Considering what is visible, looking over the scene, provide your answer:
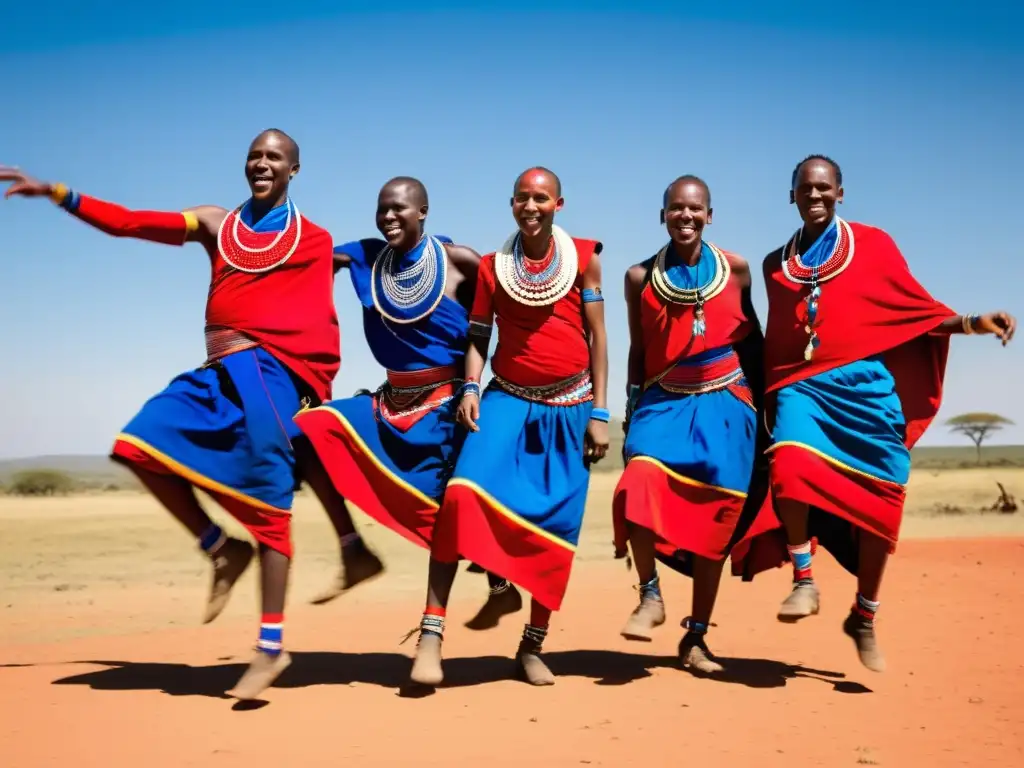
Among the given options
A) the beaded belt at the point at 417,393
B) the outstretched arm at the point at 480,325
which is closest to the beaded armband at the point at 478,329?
the outstretched arm at the point at 480,325

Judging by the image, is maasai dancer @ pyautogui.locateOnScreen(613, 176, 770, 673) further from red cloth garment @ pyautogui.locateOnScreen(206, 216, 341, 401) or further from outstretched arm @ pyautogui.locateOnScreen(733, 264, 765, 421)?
red cloth garment @ pyautogui.locateOnScreen(206, 216, 341, 401)

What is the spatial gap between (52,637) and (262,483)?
4507 millimetres

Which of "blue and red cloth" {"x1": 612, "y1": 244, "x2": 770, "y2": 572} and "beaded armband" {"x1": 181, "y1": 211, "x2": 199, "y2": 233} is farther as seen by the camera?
"blue and red cloth" {"x1": 612, "y1": 244, "x2": 770, "y2": 572}

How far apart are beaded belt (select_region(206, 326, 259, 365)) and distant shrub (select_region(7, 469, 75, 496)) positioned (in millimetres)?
36459

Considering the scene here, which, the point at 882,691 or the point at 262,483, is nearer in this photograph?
the point at 262,483

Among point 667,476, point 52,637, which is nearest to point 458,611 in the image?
point 52,637

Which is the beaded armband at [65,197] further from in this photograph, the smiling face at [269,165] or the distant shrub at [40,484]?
the distant shrub at [40,484]

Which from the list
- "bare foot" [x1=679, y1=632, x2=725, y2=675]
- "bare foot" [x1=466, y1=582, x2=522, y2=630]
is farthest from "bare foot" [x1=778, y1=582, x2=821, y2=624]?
"bare foot" [x1=466, y1=582, x2=522, y2=630]

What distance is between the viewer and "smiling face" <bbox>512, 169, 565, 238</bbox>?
7.34 m

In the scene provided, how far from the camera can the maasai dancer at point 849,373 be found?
24.3 ft

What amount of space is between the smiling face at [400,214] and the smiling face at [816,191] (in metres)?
2.46

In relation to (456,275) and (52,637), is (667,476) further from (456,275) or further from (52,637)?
(52,637)

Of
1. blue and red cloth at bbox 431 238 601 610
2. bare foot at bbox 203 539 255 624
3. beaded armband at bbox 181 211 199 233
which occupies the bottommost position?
bare foot at bbox 203 539 255 624

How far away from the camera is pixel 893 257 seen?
311 inches
